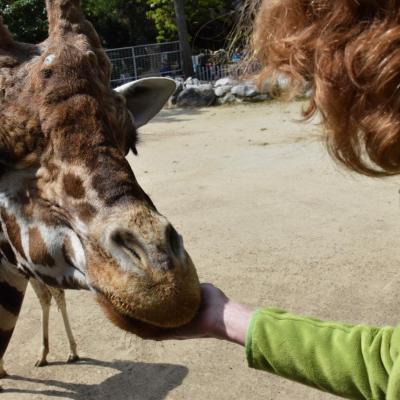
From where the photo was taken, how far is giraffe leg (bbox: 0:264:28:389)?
3762mm

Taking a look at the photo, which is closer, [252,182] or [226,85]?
[252,182]

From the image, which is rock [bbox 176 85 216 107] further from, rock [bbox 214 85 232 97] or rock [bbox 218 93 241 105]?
rock [bbox 218 93 241 105]

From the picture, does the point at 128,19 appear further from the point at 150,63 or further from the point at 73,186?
the point at 73,186

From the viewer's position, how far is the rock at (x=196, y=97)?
874 inches

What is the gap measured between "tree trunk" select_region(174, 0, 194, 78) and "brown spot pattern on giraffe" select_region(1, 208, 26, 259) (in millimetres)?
23655

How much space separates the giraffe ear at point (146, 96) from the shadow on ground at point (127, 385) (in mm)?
2641

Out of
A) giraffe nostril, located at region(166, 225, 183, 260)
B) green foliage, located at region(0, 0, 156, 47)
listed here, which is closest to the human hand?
giraffe nostril, located at region(166, 225, 183, 260)

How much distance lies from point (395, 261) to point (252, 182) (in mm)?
3887

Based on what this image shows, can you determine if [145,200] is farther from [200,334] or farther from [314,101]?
[314,101]

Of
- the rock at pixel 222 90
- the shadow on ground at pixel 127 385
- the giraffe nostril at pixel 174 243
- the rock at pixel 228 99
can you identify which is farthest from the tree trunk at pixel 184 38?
the giraffe nostril at pixel 174 243

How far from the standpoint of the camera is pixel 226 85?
2242cm

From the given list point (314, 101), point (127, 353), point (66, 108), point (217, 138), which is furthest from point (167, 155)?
point (314, 101)

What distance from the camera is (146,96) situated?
13.6ft

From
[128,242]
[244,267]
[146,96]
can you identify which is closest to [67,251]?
[128,242]
